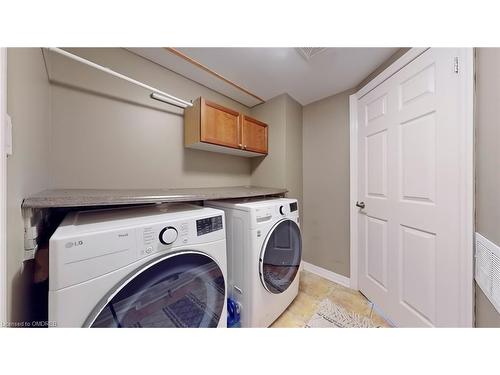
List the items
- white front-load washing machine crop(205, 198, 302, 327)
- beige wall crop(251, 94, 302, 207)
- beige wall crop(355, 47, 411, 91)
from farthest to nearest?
beige wall crop(251, 94, 302, 207), beige wall crop(355, 47, 411, 91), white front-load washing machine crop(205, 198, 302, 327)

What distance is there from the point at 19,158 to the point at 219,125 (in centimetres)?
109

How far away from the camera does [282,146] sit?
1702 millimetres

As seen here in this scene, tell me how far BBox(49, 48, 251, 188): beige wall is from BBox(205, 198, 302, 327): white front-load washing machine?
1.98 ft

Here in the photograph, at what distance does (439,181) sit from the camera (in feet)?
2.84

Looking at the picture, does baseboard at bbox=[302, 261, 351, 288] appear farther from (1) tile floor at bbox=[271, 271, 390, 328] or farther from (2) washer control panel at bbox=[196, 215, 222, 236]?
(2) washer control panel at bbox=[196, 215, 222, 236]

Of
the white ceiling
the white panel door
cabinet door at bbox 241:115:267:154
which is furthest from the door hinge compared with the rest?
cabinet door at bbox 241:115:267:154

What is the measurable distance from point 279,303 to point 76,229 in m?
1.19

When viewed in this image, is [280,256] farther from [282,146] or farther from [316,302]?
[282,146]

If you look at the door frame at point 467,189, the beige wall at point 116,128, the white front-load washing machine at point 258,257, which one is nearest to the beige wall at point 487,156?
the door frame at point 467,189

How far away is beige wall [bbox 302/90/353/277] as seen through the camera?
159 cm

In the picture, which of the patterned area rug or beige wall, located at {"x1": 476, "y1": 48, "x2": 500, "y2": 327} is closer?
beige wall, located at {"x1": 476, "y1": 48, "x2": 500, "y2": 327}
